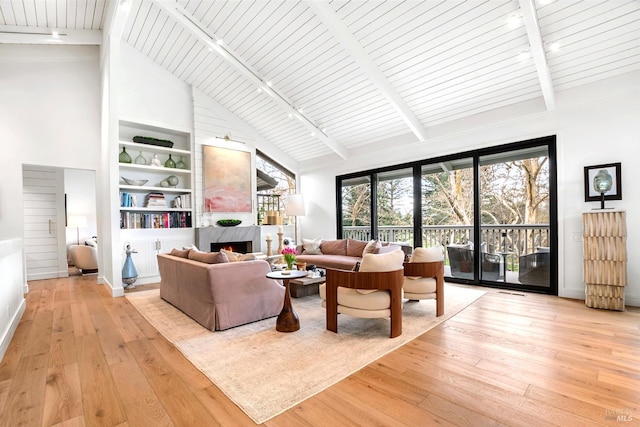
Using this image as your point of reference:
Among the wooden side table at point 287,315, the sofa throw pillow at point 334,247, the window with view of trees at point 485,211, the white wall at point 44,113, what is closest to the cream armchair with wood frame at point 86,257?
the white wall at point 44,113

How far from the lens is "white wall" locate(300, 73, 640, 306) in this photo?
387 centimetres

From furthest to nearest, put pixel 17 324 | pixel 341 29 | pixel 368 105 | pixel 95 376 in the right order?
pixel 368 105
pixel 341 29
pixel 17 324
pixel 95 376

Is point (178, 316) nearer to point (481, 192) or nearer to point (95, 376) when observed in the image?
point (95, 376)

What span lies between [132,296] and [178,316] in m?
1.62

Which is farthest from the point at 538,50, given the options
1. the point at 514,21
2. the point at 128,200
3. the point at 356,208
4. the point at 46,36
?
the point at 46,36

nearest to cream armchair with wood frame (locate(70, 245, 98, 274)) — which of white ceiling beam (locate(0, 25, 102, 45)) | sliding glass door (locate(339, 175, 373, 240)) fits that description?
white ceiling beam (locate(0, 25, 102, 45))

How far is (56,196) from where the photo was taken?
6.55m

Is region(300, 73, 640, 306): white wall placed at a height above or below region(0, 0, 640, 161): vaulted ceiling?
below

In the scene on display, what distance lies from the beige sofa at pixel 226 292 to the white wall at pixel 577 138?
4.14 m

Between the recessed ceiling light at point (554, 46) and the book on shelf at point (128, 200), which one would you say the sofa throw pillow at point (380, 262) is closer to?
the recessed ceiling light at point (554, 46)

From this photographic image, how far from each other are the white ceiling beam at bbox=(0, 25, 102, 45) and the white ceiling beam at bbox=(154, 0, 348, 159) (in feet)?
6.33

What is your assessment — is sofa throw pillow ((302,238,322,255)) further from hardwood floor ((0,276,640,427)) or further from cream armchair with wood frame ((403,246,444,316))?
hardwood floor ((0,276,640,427))

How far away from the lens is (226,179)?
6.68 metres

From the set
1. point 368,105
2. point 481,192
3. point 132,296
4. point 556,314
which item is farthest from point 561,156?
point 132,296
